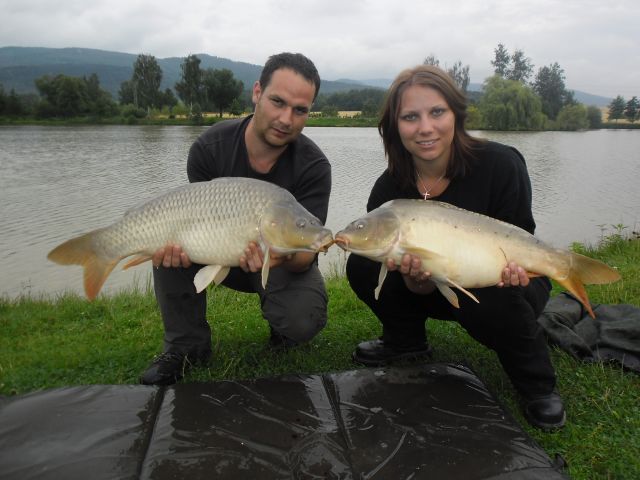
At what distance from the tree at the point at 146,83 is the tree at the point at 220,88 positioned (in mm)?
5677

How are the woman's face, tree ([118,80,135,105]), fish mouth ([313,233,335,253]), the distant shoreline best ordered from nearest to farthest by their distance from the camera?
fish mouth ([313,233,335,253])
the woman's face
the distant shoreline
tree ([118,80,135,105])

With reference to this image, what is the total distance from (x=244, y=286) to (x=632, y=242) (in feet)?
11.8

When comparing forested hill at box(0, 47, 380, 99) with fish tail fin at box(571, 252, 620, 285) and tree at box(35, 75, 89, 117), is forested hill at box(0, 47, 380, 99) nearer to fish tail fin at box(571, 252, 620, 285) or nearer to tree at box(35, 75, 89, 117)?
tree at box(35, 75, 89, 117)

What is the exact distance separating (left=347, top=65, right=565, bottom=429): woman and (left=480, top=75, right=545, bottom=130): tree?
25673 millimetres

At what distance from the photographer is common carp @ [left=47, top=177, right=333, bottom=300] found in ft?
5.64

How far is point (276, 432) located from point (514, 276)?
0.85m

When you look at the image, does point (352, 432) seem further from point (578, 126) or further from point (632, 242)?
point (578, 126)

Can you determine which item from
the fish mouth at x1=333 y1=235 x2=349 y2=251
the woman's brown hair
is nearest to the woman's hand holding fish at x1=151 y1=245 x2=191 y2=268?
the fish mouth at x1=333 y1=235 x2=349 y2=251

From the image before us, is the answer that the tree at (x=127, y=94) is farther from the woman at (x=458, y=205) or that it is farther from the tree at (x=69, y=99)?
the woman at (x=458, y=205)

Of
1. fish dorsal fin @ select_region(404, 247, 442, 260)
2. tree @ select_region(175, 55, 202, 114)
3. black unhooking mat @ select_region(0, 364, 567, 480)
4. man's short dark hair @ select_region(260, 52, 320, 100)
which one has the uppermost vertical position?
tree @ select_region(175, 55, 202, 114)

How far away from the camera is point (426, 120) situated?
1.75 m

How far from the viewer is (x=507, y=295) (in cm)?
170

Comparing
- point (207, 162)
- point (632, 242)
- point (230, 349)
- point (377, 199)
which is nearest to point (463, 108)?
point (377, 199)

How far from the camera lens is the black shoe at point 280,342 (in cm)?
215
